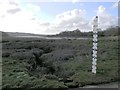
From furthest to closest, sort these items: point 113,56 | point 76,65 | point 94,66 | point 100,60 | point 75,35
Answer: point 75,35 → point 113,56 → point 100,60 → point 76,65 → point 94,66

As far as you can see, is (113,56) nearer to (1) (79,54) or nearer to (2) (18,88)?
(1) (79,54)

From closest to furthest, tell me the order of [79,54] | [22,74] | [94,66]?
[22,74]
[94,66]
[79,54]

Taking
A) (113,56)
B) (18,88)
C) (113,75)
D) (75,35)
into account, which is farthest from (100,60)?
(75,35)

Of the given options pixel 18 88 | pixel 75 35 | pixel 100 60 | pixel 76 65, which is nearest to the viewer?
pixel 18 88

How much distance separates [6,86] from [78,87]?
91.6 inches

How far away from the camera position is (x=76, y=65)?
12.9 meters

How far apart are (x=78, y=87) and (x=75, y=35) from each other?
29.4 meters

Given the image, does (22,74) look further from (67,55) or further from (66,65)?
(67,55)

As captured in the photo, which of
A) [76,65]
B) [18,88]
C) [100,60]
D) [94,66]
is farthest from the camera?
[100,60]

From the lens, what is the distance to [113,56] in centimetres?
1540

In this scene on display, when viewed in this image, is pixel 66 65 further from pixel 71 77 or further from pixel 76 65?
pixel 71 77

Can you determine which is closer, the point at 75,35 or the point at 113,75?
the point at 113,75

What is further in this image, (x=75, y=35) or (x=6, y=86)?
(x=75, y=35)

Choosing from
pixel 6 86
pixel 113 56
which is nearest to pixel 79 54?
pixel 113 56
